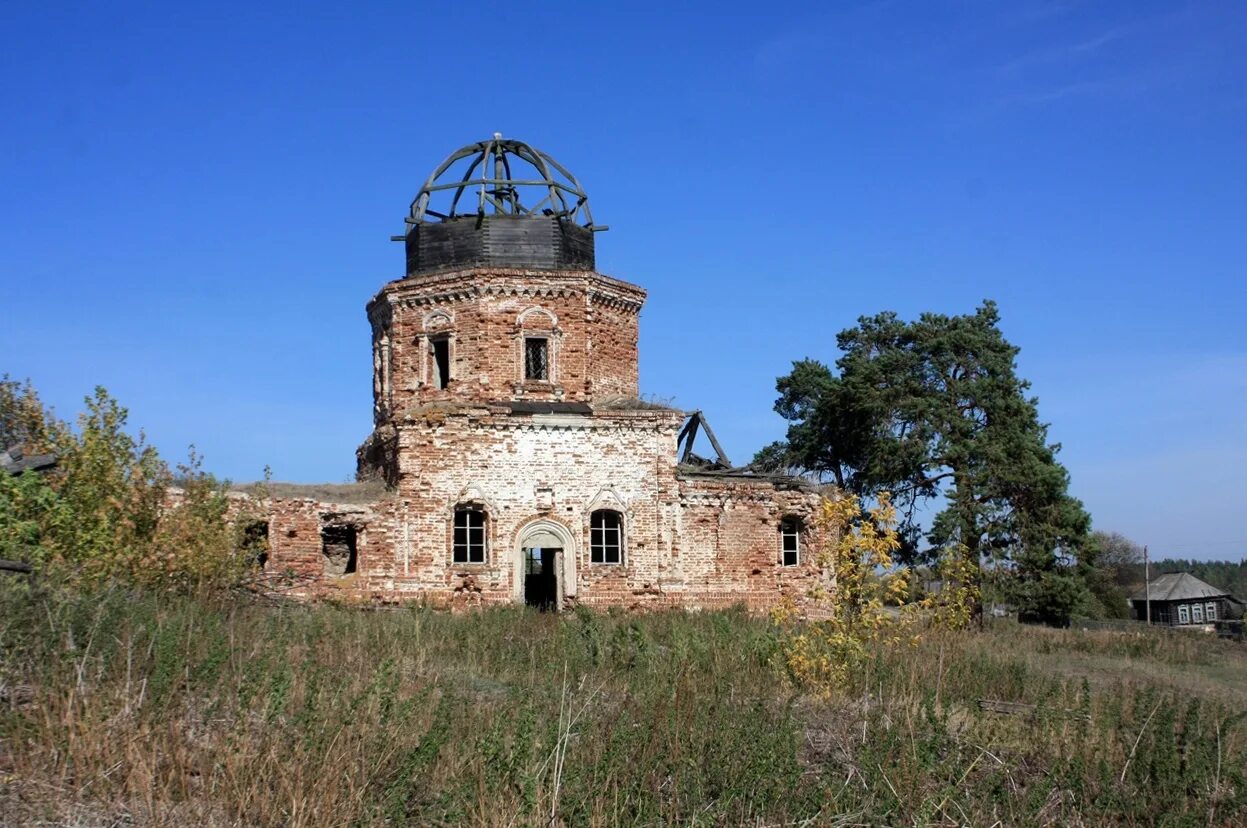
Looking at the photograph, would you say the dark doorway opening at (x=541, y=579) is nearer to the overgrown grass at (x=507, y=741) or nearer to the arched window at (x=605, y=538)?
the arched window at (x=605, y=538)

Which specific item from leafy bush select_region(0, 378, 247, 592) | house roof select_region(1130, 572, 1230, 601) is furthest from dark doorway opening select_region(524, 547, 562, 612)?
house roof select_region(1130, 572, 1230, 601)

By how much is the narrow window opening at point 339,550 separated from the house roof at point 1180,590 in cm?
5377

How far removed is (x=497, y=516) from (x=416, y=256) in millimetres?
6938

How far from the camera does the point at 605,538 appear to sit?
971 inches

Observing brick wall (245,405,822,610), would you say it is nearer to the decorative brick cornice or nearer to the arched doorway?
the arched doorway

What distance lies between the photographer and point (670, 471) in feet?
82.0

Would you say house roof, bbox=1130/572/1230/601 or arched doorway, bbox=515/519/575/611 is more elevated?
arched doorway, bbox=515/519/575/611

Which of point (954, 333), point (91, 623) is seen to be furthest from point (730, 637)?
point (954, 333)

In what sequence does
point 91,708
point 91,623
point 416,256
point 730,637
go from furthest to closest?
1. point 416,256
2. point 730,637
3. point 91,623
4. point 91,708

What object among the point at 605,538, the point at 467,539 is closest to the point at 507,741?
the point at 467,539

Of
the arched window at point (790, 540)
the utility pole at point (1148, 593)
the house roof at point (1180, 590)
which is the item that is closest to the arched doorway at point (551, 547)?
the arched window at point (790, 540)

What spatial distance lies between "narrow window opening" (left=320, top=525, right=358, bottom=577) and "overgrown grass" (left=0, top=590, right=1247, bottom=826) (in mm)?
12114

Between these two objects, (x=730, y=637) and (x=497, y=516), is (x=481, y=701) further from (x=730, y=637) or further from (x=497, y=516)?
(x=497, y=516)

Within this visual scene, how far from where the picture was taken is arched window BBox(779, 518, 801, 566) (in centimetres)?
2619
